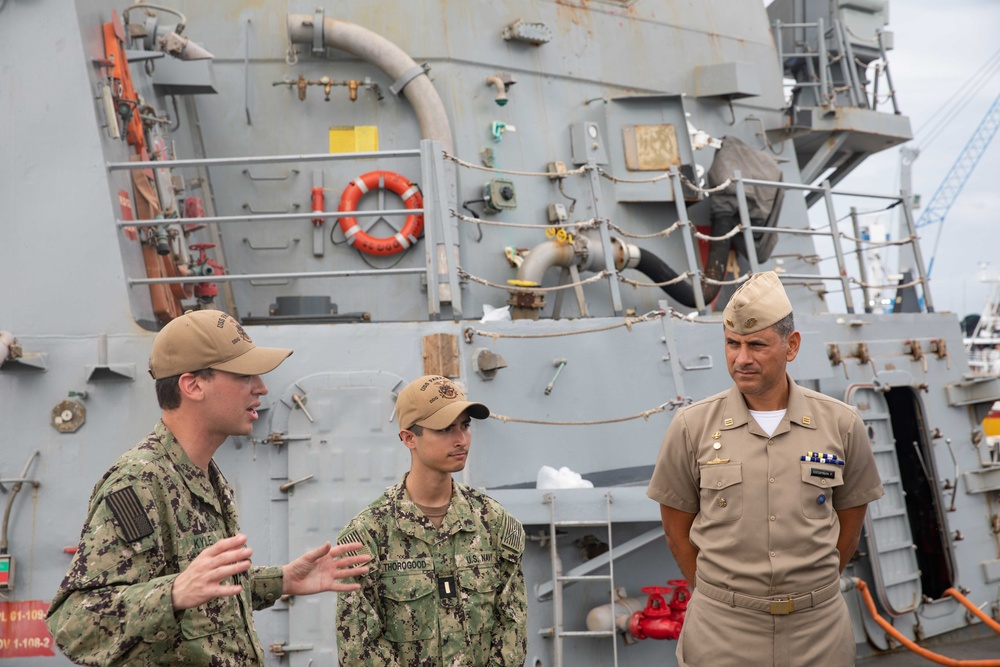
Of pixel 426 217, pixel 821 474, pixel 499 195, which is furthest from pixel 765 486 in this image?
pixel 499 195

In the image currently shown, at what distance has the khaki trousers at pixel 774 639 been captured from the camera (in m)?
2.79

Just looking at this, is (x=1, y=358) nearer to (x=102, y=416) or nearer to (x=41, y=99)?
(x=102, y=416)

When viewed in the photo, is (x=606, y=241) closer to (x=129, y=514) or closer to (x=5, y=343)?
(x=5, y=343)

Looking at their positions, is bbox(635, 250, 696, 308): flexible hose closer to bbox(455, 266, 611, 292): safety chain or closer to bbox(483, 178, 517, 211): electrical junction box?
bbox(483, 178, 517, 211): electrical junction box

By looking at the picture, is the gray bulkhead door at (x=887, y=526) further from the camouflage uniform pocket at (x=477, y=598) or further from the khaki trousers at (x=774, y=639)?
the camouflage uniform pocket at (x=477, y=598)

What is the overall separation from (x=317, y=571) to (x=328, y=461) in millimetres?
2171

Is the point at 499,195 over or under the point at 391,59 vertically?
under

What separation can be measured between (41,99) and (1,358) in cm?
140

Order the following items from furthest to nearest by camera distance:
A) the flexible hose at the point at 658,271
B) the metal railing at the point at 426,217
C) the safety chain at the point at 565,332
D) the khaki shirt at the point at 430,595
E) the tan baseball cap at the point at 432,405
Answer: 1. the flexible hose at the point at 658,271
2. the safety chain at the point at 565,332
3. the metal railing at the point at 426,217
4. the tan baseball cap at the point at 432,405
5. the khaki shirt at the point at 430,595

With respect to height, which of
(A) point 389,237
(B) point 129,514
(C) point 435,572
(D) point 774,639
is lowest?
(D) point 774,639

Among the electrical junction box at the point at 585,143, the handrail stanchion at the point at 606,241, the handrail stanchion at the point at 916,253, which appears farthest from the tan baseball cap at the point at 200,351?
the handrail stanchion at the point at 916,253

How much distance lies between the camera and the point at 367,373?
494 centimetres

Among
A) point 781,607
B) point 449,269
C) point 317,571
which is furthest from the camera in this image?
point 449,269

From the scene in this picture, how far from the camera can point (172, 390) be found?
245cm
